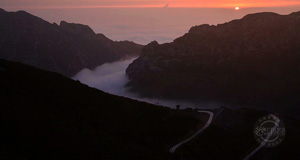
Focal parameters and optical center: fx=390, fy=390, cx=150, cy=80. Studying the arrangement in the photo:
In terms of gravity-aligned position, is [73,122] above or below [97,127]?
above

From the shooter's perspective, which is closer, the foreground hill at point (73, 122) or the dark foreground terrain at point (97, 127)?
the foreground hill at point (73, 122)

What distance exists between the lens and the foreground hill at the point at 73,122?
58.8m

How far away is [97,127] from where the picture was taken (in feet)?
267

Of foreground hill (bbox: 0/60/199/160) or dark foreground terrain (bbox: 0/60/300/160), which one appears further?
dark foreground terrain (bbox: 0/60/300/160)

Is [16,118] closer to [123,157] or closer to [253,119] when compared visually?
[123,157]

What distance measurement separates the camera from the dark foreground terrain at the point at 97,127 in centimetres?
6006

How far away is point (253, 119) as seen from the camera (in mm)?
121000

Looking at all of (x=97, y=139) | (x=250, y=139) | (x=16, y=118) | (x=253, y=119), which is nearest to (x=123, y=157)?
(x=97, y=139)

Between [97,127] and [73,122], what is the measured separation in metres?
8.44

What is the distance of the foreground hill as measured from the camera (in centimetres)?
5884

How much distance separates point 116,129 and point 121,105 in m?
20.7

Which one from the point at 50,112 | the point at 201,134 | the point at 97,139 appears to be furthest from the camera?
the point at 201,134

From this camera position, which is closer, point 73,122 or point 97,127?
point 73,122

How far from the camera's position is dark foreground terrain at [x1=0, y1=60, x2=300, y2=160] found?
60062 millimetres
